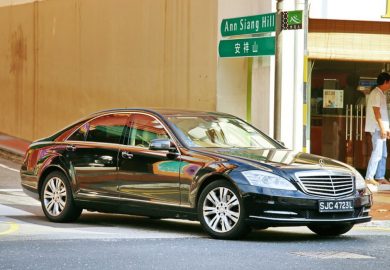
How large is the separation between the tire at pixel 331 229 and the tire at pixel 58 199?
2.93 meters

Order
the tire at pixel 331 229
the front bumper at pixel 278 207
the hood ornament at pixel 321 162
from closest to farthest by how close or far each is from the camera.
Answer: the front bumper at pixel 278 207 → the hood ornament at pixel 321 162 → the tire at pixel 331 229

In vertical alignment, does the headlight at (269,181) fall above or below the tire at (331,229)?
above

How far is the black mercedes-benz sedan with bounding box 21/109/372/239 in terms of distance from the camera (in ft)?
32.1

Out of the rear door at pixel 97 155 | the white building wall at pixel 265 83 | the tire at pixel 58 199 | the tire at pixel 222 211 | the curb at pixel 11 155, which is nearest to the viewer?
the tire at pixel 222 211

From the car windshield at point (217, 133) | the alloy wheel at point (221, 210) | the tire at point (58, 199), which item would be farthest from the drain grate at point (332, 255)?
the tire at point (58, 199)

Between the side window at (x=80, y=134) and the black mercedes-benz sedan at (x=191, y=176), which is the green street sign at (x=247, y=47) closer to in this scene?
the black mercedes-benz sedan at (x=191, y=176)

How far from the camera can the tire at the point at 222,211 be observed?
984 centimetres

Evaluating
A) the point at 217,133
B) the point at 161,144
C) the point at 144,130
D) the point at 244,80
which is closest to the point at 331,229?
the point at 217,133

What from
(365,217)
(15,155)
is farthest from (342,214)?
(15,155)

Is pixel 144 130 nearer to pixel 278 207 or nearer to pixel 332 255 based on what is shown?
pixel 278 207

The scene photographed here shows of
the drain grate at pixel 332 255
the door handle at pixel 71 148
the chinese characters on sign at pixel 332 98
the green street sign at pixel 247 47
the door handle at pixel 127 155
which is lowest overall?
the drain grate at pixel 332 255

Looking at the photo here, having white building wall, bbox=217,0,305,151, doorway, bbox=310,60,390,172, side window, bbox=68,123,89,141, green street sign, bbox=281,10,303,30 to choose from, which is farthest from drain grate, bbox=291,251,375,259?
doorway, bbox=310,60,390,172

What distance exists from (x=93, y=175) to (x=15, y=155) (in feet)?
34.5

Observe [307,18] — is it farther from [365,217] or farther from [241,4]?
[365,217]
